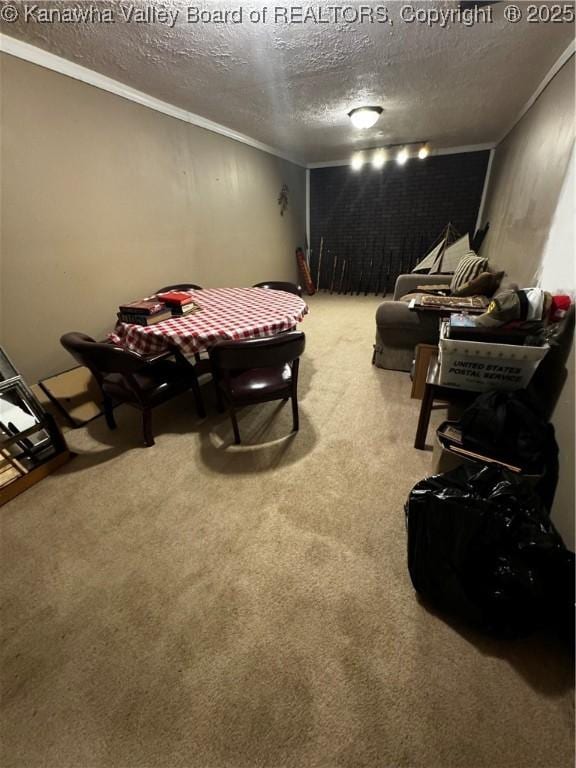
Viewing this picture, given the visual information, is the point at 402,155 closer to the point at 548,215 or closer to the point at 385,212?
the point at 385,212

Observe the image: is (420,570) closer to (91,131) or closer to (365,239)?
(91,131)

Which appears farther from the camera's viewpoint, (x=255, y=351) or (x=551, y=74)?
(x=551, y=74)

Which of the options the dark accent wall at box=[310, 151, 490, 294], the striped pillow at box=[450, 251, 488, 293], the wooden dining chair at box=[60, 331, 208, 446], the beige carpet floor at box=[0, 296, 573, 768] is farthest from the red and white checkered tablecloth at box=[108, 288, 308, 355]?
the dark accent wall at box=[310, 151, 490, 294]

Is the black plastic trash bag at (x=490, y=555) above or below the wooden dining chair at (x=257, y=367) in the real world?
below

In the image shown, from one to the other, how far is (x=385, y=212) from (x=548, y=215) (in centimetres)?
398

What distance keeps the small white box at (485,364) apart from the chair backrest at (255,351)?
786 mm

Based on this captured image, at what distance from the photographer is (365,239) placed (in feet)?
18.3

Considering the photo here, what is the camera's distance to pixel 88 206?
2.24 meters

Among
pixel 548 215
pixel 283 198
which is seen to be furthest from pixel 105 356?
pixel 283 198

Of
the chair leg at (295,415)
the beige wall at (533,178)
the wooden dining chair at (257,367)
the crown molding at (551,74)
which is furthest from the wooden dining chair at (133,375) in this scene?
the crown molding at (551,74)

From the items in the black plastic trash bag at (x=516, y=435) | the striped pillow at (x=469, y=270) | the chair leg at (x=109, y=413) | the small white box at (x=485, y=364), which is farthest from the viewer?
the striped pillow at (x=469, y=270)

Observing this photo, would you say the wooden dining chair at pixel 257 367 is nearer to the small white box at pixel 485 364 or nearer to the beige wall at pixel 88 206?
the small white box at pixel 485 364

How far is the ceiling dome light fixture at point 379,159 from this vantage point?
4.60 metres

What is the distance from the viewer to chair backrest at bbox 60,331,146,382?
1623mm
